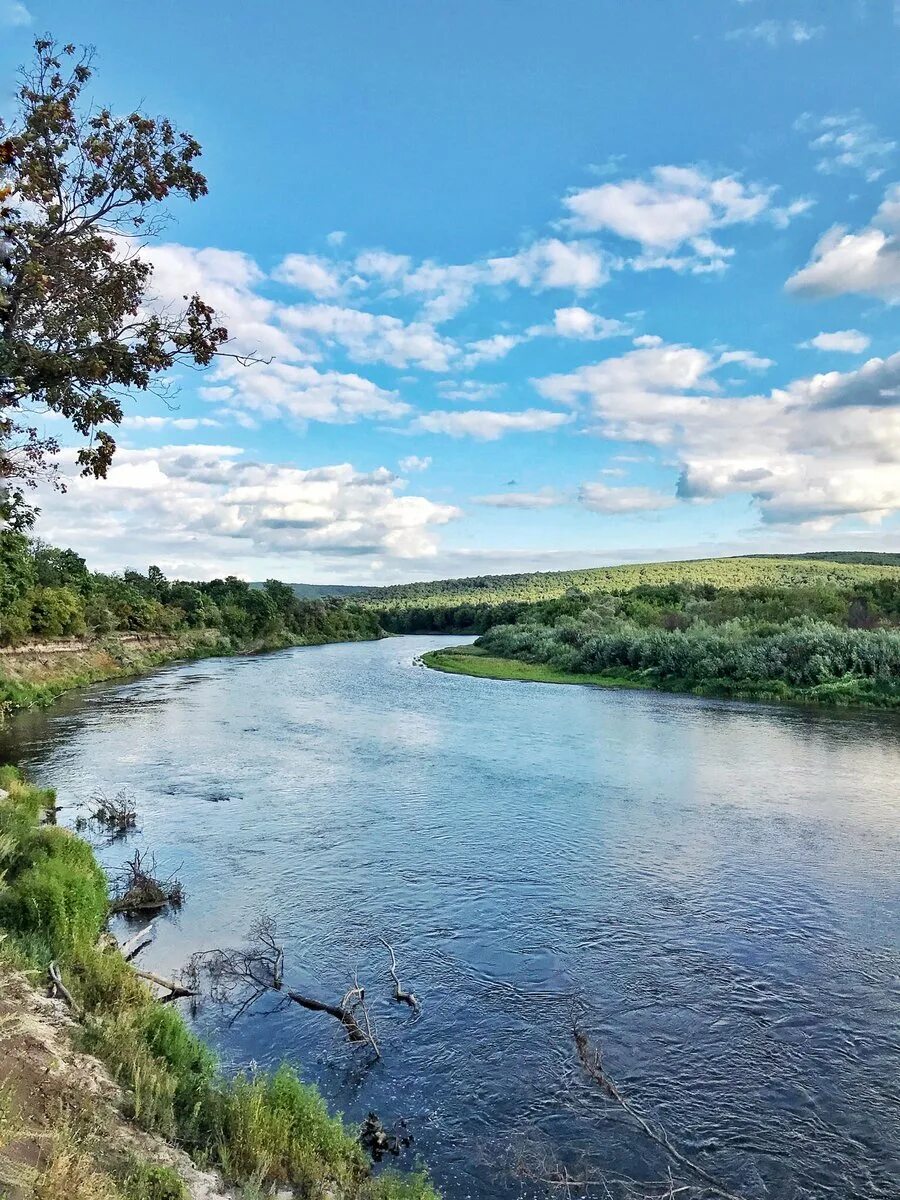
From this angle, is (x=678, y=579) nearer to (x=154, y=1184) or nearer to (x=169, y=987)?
(x=169, y=987)

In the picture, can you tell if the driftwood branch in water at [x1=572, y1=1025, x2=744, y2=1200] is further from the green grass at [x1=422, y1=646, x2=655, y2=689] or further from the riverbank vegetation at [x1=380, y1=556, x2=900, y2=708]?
the green grass at [x1=422, y1=646, x2=655, y2=689]

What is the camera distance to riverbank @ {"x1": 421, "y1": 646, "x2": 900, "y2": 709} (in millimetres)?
47688

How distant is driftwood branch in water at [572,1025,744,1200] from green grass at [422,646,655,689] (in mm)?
48400

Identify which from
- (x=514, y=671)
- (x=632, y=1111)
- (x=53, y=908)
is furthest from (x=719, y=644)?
(x=53, y=908)

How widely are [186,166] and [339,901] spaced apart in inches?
555

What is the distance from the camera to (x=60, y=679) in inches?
2254

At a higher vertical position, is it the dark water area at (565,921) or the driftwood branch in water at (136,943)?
the driftwood branch in water at (136,943)

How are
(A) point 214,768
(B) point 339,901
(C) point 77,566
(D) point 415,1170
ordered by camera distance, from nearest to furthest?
(D) point 415,1170 → (B) point 339,901 → (A) point 214,768 → (C) point 77,566

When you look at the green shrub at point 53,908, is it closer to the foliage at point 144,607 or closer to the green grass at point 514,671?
the foliage at point 144,607

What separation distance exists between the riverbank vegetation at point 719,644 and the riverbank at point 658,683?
0.09 meters

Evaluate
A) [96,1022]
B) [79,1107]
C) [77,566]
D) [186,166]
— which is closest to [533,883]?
[96,1022]

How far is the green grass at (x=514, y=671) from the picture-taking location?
61906 millimetres

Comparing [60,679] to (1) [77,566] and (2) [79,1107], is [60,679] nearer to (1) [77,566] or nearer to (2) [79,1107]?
(1) [77,566]

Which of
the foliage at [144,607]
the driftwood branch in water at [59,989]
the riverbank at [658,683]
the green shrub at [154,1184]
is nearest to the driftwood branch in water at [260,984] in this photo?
the driftwood branch in water at [59,989]
